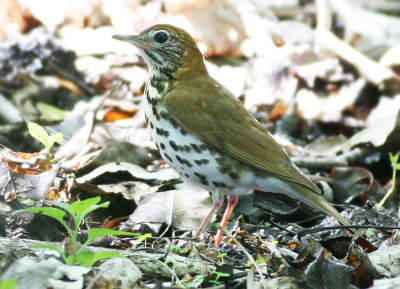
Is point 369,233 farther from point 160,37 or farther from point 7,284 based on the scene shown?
point 7,284

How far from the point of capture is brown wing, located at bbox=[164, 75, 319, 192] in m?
4.77

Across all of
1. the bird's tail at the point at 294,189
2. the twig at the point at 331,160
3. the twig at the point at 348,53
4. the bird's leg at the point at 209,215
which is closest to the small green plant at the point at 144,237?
the bird's leg at the point at 209,215

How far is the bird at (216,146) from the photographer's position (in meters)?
4.70

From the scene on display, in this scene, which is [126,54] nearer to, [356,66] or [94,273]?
[356,66]

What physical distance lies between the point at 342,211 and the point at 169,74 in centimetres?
178

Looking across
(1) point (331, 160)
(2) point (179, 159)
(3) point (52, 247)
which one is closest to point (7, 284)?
(3) point (52, 247)

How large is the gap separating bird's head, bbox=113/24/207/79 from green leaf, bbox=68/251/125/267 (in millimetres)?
2108

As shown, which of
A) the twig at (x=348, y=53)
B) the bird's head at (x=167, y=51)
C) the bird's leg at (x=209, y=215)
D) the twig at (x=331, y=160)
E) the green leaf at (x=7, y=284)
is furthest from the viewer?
the twig at (x=348, y=53)

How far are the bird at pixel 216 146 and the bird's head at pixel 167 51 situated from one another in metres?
Result: 0.05

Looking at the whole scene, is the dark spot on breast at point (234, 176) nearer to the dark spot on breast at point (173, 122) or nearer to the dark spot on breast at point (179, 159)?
the dark spot on breast at point (179, 159)

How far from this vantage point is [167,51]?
5.19m

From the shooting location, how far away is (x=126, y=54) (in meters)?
8.38

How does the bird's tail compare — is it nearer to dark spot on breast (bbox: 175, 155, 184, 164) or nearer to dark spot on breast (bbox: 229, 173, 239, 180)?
dark spot on breast (bbox: 229, 173, 239, 180)

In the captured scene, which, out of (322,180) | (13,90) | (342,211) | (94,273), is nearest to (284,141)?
(322,180)
